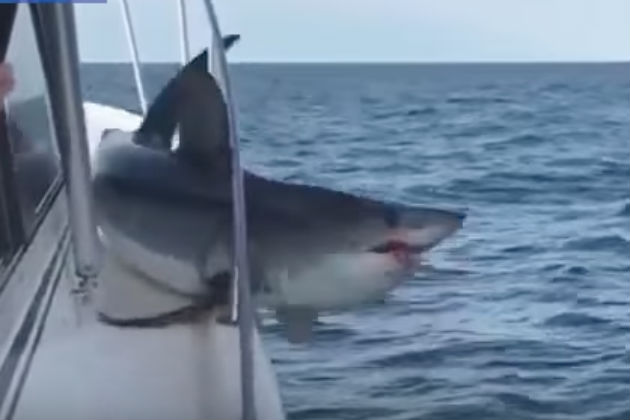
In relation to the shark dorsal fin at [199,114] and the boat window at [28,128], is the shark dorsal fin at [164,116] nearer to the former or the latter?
the shark dorsal fin at [199,114]

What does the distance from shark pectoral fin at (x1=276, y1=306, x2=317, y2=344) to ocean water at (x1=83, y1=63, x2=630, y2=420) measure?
21cm

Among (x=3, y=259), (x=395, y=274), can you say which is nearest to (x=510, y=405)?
(x=395, y=274)

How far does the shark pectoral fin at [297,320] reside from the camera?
194 cm

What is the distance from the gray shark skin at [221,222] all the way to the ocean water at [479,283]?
0.37 feet

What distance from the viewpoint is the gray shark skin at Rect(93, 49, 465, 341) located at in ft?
5.36

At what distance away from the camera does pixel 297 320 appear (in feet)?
6.50

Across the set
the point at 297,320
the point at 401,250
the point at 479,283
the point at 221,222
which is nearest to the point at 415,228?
the point at 401,250

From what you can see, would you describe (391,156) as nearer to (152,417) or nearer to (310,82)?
(152,417)

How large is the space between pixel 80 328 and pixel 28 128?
592mm

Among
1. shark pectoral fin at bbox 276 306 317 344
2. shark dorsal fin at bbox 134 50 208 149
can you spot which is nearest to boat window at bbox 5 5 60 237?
shark dorsal fin at bbox 134 50 208 149

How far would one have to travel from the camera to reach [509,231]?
274 inches

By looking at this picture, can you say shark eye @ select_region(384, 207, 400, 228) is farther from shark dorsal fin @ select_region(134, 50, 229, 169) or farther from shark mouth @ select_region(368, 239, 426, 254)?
shark dorsal fin @ select_region(134, 50, 229, 169)

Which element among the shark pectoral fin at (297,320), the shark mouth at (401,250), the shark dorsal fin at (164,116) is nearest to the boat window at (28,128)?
the shark dorsal fin at (164,116)

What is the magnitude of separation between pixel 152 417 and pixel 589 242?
5571mm
